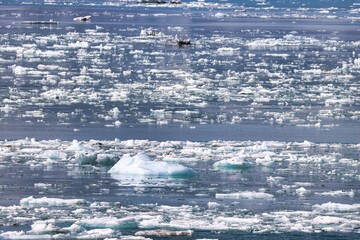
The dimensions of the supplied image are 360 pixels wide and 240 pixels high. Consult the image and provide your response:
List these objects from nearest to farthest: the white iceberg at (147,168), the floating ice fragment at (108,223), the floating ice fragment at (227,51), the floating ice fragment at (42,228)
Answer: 1. the floating ice fragment at (42,228)
2. the floating ice fragment at (108,223)
3. the white iceberg at (147,168)
4. the floating ice fragment at (227,51)

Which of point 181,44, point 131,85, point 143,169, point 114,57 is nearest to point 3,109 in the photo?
point 131,85

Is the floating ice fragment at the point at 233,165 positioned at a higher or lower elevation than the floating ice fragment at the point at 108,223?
lower

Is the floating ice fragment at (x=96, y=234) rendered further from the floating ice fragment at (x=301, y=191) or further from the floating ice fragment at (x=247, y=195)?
the floating ice fragment at (x=301, y=191)

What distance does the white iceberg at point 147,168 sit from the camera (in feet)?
56.7

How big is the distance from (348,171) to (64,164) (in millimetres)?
4224

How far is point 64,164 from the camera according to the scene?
18.1 m

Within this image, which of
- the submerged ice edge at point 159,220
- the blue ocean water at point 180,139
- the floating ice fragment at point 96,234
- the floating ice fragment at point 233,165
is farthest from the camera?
the floating ice fragment at point 233,165

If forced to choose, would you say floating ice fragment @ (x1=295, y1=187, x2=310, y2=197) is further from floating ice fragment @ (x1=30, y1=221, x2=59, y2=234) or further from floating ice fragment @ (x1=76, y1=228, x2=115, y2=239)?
floating ice fragment @ (x1=30, y1=221, x2=59, y2=234)

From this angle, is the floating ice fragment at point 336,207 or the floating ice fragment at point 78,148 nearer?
the floating ice fragment at point 336,207

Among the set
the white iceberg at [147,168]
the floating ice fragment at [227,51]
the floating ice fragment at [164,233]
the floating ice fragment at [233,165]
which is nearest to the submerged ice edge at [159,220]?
the floating ice fragment at [164,233]

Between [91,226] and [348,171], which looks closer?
[91,226]

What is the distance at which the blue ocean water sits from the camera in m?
14.2

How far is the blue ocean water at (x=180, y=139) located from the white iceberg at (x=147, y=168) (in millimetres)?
36

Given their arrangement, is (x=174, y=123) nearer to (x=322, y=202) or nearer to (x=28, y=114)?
(x=28, y=114)
